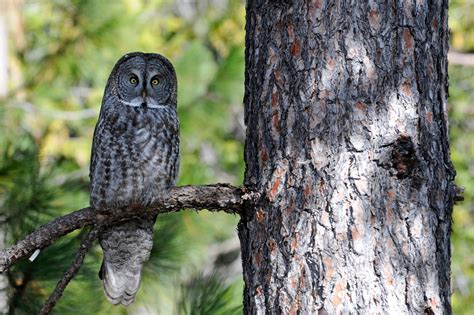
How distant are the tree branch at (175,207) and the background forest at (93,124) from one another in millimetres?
697

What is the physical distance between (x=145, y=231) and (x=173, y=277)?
30.7 inches

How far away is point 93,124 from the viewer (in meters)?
6.24

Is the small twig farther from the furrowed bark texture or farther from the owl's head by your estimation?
the owl's head

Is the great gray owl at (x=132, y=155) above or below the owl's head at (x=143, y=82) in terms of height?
below

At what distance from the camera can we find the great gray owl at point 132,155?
2627mm

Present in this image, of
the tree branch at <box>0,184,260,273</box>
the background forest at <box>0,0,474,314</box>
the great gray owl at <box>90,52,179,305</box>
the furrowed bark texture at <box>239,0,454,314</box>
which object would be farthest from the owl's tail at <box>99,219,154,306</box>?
the furrowed bark texture at <box>239,0,454,314</box>

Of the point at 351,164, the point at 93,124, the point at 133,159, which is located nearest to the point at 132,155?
the point at 133,159

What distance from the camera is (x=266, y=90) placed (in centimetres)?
210

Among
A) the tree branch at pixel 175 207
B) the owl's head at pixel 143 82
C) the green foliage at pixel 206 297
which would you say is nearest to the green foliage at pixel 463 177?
the green foliage at pixel 206 297

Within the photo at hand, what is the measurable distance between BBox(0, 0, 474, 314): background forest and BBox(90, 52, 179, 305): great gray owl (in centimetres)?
22

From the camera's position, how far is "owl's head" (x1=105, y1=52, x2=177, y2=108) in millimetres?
2902

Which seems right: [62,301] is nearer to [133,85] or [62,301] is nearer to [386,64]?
[133,85]

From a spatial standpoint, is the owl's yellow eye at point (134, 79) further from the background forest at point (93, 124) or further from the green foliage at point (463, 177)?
the green foliage at point (463, 177)

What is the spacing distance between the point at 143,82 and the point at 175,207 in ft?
A: 2.88
